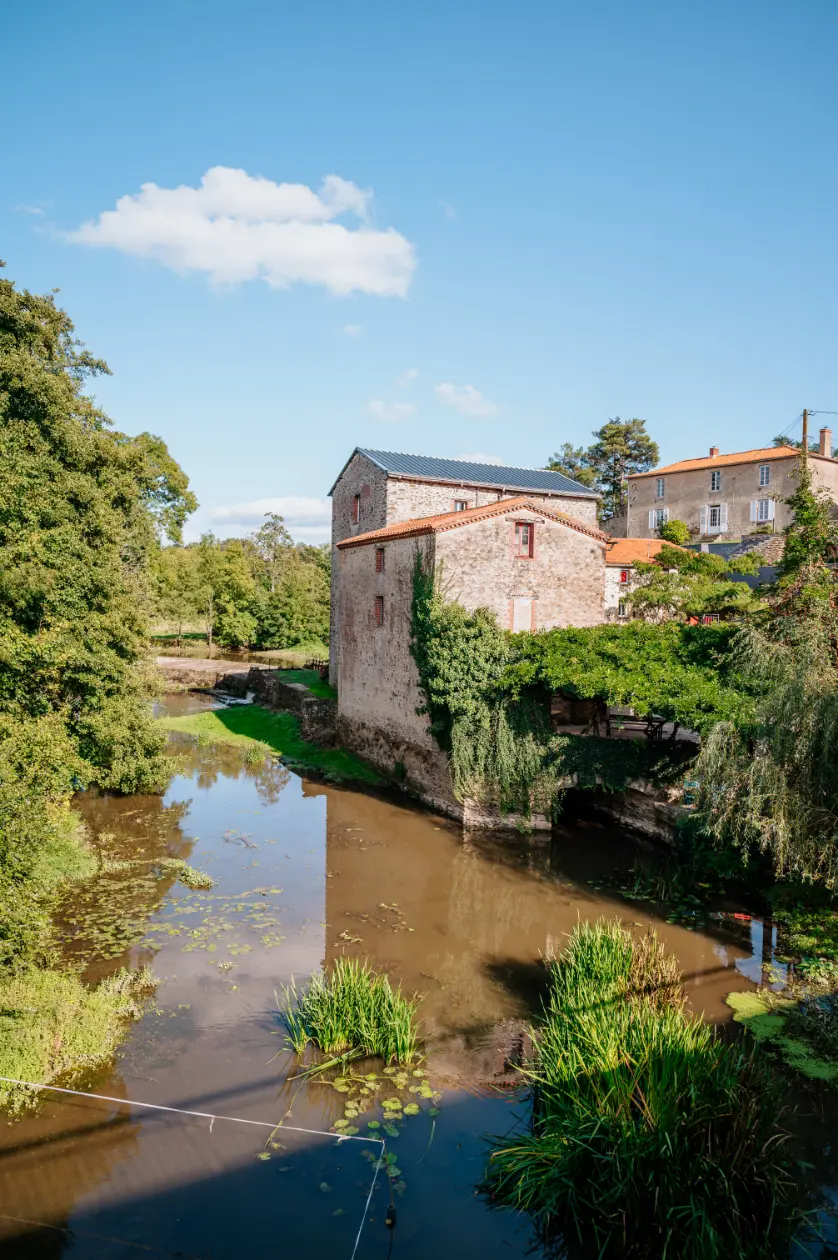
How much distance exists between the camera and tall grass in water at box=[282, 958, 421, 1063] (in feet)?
28.9

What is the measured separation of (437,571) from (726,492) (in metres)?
30.2

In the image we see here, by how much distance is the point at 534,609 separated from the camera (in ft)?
64.2

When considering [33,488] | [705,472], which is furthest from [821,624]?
[705,472]

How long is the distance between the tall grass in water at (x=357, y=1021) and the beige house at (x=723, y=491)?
35899 millimetres

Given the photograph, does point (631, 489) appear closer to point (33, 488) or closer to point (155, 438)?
point (155, 438)

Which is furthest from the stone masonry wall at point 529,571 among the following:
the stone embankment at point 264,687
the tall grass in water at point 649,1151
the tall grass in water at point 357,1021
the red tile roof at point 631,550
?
the red tile roof at point 631,550

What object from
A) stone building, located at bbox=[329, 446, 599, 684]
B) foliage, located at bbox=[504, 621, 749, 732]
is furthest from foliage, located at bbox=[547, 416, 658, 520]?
foliage, located at bbox=[504, 621, 749, 732]

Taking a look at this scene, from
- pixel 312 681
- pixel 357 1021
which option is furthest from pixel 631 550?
pixel 357 1021

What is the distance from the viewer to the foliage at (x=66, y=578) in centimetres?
1445

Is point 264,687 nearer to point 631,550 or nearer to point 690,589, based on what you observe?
point 631,550

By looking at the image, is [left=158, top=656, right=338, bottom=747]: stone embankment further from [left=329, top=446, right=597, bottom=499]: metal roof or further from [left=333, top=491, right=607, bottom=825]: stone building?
[left=329, top=446, right=597, bottom=499]: metal roof

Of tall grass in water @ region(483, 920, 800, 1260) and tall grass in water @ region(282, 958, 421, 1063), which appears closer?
tall grass in water @ region(483, 920, 800, 1260)

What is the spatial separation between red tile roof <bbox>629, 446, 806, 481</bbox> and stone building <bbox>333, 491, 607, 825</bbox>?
2473cm

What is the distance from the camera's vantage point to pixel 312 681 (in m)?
32.9
